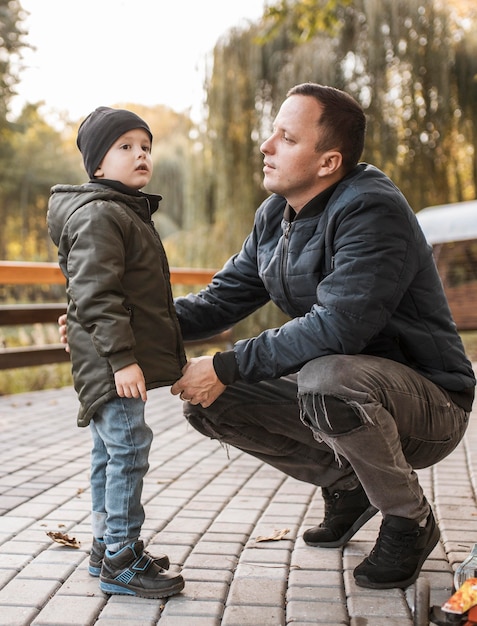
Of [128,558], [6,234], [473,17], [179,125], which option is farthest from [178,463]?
[6,234]

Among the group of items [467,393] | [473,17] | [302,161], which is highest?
[473,17]

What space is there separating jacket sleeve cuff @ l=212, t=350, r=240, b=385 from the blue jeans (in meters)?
0.28

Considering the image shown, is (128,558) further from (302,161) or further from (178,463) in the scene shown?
(178,463)

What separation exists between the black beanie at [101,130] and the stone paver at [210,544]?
1214mm

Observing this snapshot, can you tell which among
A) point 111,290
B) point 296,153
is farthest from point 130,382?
point 296,153

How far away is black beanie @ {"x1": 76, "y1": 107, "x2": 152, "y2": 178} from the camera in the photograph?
274 cm

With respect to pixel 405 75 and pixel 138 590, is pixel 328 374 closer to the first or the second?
pixel 138 590

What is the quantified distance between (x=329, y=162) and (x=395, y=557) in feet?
4.31

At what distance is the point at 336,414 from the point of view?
2572mm

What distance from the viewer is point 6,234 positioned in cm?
2772

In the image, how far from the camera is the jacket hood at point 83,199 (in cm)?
268

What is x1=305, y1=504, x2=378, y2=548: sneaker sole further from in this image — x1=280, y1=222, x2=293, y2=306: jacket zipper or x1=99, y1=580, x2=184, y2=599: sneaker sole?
x1=280, y1=222, x2=293, y2=306: jacket zipper

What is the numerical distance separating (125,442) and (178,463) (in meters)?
2.10

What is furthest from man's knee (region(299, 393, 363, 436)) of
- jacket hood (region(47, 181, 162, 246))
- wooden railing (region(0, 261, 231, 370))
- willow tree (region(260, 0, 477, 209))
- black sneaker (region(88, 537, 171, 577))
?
willow tree (region(260, 0, 477, 209))
